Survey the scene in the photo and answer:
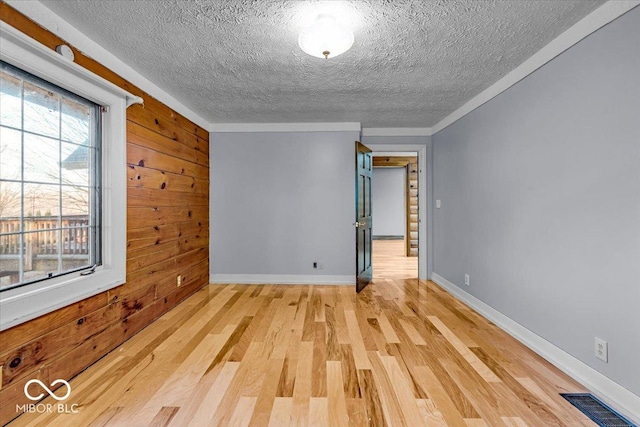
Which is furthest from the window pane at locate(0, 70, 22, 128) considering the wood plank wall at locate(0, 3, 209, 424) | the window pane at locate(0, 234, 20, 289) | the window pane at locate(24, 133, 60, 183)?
the window pane at locate(0, 234, 20, 289)

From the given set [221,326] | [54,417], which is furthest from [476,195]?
A: [54,417]

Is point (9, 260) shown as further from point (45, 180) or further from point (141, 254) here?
point (141, 254)

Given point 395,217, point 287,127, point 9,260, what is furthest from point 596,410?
point 395,217

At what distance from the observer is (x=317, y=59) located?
2438mm

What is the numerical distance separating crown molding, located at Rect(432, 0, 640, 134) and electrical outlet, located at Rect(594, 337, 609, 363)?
6.32 ft

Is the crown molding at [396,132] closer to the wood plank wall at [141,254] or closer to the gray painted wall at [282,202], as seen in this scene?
the gray painted wall at [282,202]

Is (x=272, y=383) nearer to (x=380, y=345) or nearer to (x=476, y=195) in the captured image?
(x=380, y=345)

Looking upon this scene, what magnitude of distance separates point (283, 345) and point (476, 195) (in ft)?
8.38

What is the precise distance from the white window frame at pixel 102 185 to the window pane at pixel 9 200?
41 cm

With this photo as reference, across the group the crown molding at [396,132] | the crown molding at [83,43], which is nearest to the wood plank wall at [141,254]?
the crown molding at [83,43]

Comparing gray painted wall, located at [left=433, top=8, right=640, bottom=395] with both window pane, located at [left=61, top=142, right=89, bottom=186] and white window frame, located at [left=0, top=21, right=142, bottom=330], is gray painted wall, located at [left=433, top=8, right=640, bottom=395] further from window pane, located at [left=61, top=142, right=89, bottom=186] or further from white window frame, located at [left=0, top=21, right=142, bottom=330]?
window pane, located at [left=61, top=142, right=89, bottom=186]

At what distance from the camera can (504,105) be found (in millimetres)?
2760

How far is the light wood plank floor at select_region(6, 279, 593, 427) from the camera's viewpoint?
1615 millimetres

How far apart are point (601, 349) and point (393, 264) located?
13.2 feet
